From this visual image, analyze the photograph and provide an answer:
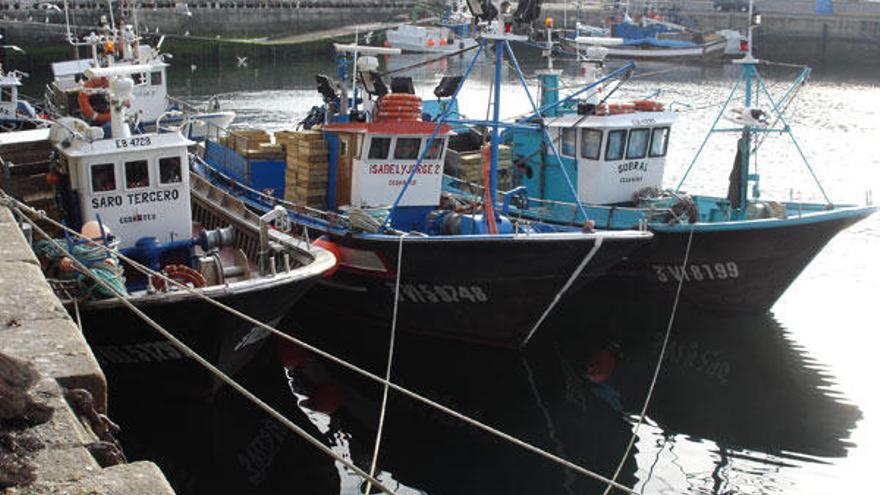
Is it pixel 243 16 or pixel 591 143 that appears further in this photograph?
pixel 243 16

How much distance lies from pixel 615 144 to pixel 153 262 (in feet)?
27.8

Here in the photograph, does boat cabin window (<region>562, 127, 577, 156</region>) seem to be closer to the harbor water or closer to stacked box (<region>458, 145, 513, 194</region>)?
stacked box (<region>458, 145, 513, 194</region>)

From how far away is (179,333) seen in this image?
12.1 m

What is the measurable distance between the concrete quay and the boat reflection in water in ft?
15.4

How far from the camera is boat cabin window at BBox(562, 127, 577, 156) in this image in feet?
61.1

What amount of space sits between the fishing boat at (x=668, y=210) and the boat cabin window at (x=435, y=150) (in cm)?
185

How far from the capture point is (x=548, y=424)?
13.7 meters

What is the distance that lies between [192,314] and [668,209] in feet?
27.2

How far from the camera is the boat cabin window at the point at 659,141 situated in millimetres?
18641

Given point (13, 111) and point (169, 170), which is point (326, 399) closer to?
point (169, 170)

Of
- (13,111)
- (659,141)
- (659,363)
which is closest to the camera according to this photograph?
(659,363)

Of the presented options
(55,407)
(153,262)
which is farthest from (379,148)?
(55,407)

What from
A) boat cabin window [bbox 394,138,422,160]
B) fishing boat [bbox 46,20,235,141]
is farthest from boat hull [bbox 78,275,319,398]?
fishing boat [bbox 46,20,235,141]

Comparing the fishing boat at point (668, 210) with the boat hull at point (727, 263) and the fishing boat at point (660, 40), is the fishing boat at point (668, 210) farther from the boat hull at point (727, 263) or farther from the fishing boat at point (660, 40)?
the fishing boat at point (660, 40)
